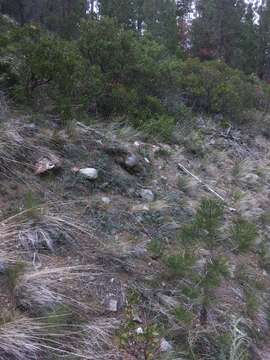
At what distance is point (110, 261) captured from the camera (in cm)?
421

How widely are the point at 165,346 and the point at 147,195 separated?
245 centimetres

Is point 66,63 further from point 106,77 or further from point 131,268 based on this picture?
point 131,268

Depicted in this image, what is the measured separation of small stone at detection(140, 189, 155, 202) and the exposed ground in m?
0.05

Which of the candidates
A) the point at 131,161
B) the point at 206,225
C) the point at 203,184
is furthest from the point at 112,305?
the point at 203,184

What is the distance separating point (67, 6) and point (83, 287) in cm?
1494

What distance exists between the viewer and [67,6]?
669 inches

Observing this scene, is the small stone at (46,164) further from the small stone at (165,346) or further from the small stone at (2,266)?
the small stone at (165,346)

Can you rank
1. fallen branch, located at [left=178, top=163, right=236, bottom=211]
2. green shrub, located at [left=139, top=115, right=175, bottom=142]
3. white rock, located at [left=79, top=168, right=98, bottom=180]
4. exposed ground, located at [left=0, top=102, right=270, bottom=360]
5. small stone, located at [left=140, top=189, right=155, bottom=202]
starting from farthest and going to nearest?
green shrub, located at [left=139, top=115, right=175, bottom=142] → fallen branch, located at [left=178, top=163, right=236, bottom=211] → small stone, located at [left=140, top=189, right=155, bottom=202] → white rock, located at [left=79, top=168, right=98, bottom=180] → exposed ground, located at [left=0, top=102, right=270, bottom=360]

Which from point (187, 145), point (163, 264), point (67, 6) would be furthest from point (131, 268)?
point (67, 6)

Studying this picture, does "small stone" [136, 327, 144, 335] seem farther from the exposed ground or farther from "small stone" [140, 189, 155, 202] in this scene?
"small stone" [140, 189, 155, 202]

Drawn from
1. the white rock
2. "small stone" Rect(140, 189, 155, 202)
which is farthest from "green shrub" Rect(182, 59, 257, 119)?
the white rock

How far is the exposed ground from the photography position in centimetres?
323

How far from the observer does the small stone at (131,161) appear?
19.6 feet

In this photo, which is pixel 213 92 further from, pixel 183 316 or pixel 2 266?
pixel 2 266
